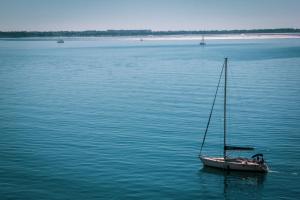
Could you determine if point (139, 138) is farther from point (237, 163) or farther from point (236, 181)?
point (236, 181)

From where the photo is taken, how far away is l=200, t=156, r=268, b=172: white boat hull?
51.3 meters

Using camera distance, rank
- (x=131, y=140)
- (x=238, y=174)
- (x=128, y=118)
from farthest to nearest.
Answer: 1. (x=128, y=118)
2. (x=131, y=140)
3. (x=238, y=174)

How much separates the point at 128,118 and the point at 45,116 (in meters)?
14.2

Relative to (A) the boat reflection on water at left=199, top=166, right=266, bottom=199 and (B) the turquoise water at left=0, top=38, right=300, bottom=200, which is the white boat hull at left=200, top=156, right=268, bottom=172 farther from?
(B) the turquoise water at left=0, top=38, right=300, bottom=200

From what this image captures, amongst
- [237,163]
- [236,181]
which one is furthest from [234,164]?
[236,181]

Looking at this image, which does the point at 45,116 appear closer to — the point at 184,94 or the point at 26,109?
Result: the point at 26,109

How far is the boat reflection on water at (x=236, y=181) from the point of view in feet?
154

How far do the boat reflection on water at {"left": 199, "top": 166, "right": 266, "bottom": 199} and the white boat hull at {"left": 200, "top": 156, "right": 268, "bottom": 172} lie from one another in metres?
0.46

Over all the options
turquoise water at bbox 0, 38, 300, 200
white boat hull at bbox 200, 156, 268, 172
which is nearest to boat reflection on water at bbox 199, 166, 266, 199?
turquoise water at bbox 0, 38, 300, 200

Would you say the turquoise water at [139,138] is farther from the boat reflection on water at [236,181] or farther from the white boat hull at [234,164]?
the white boat hull at [234,164]

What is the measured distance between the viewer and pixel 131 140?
63.8 m

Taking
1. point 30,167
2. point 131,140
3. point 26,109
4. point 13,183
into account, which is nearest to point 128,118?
point 131,140

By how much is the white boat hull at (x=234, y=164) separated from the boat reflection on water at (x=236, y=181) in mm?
457

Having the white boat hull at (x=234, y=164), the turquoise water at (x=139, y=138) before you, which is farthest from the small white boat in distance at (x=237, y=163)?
the turquoise water at (x=139, y=138)
